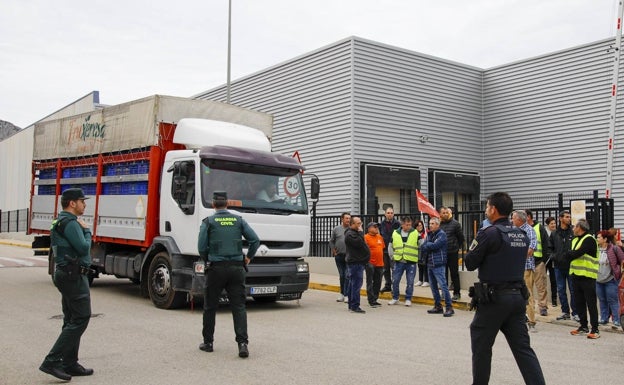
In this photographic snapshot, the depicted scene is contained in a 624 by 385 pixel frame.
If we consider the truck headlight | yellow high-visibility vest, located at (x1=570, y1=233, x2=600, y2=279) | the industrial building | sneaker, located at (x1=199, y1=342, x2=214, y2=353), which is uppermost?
the industrial building

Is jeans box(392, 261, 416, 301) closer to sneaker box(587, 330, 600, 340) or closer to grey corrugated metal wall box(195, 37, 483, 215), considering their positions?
sneaker box(587, 330, 600, 340)

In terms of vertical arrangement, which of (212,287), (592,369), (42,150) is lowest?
(592,369)

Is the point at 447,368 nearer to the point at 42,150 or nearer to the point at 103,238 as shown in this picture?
the point at 103,238

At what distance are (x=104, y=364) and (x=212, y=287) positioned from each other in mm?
1474

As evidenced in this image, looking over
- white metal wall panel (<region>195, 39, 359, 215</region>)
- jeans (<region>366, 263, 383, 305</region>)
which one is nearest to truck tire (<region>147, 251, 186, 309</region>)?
jeans (<region>366, 263, 383, 305</region>)

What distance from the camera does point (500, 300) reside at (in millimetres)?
5301

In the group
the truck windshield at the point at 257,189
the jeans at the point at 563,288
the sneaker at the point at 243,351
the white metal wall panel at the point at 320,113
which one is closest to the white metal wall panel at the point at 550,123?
the white metal wall panel at the point at 320,113

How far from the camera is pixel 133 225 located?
11891 millimetres

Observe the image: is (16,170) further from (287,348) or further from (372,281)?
(287,348)

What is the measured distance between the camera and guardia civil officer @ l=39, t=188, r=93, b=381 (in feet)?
20.6

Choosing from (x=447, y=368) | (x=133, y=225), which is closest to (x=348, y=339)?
(x=447, y=368)

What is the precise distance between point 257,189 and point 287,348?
3825 mm

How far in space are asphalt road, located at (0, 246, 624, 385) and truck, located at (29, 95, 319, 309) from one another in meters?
0.72

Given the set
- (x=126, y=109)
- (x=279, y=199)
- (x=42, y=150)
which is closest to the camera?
(x=279, y=199)
